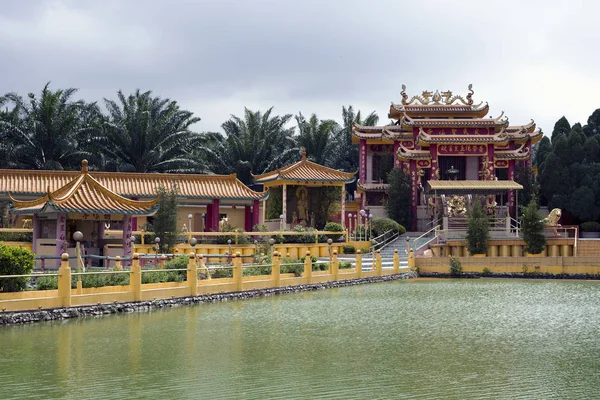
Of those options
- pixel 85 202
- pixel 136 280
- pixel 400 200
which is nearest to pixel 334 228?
pixel 400 200

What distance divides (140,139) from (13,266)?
36.3 m

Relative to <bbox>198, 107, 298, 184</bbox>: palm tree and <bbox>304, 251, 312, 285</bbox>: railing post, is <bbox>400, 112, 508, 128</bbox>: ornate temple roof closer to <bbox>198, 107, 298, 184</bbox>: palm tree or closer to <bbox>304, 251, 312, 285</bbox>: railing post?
<bbox>198, 107, 298, 184</bbox>: palm tree

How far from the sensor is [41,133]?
5394 cm

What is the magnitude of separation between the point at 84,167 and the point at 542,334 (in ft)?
56.3

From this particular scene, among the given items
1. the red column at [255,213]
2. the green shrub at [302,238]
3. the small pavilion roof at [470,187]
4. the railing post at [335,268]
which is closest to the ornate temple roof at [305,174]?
the red column at [255,213]

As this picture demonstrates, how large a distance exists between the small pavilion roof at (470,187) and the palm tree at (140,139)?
708 inches

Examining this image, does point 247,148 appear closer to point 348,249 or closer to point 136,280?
point 348,249

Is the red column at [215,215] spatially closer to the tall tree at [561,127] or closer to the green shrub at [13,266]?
the green shrub at [13,266]

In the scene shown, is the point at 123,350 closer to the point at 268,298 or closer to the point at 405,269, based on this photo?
the point at 268,298

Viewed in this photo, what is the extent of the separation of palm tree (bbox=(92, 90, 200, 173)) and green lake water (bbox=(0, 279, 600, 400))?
32.3m

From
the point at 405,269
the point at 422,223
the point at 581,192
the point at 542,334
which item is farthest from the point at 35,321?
the point at 581,192

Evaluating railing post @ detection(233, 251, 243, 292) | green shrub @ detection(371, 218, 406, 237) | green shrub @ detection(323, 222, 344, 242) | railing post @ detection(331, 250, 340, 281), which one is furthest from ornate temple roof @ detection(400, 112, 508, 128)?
railing post @ detection(233, 251, 243, 292)

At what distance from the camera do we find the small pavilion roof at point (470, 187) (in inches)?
1850

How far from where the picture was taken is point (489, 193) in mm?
48219
